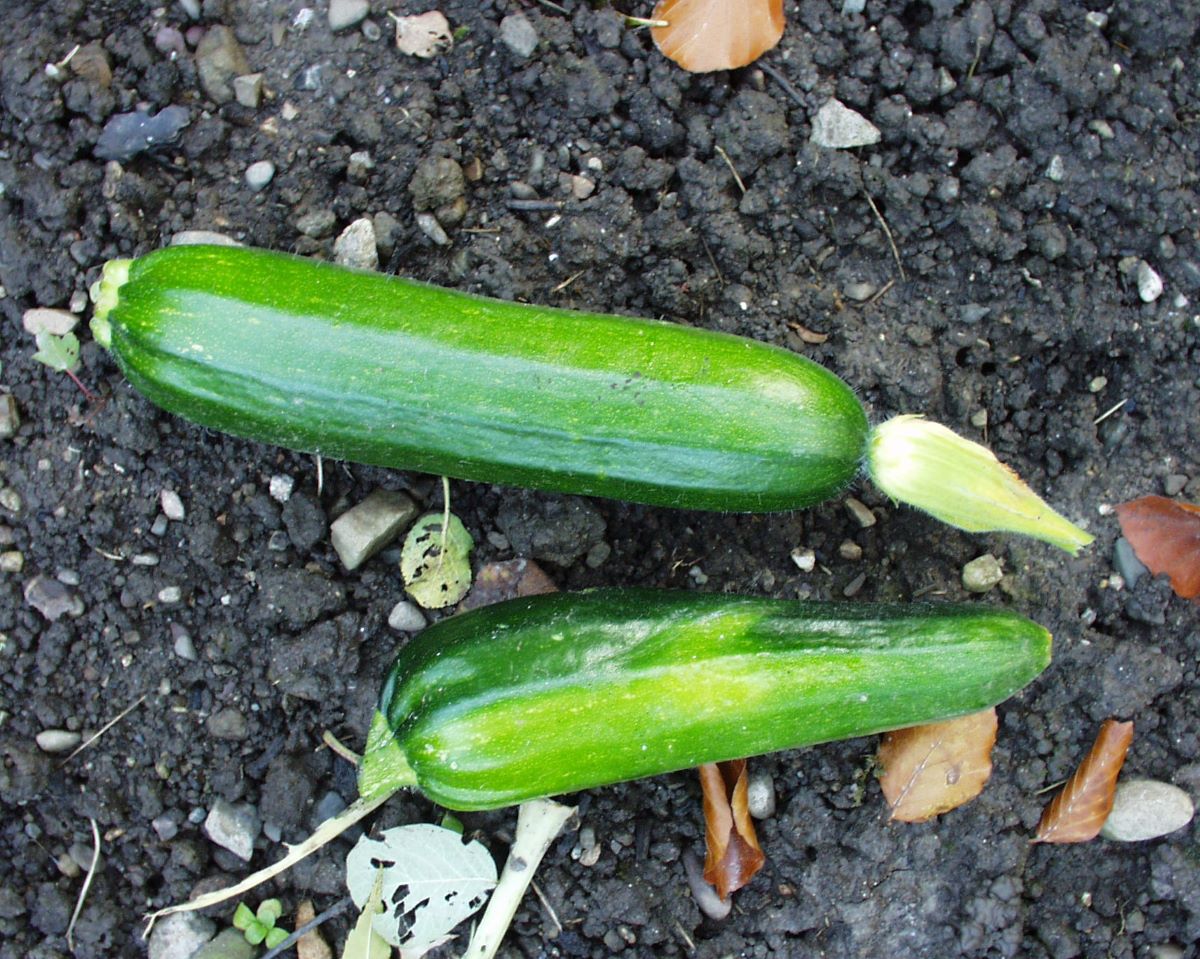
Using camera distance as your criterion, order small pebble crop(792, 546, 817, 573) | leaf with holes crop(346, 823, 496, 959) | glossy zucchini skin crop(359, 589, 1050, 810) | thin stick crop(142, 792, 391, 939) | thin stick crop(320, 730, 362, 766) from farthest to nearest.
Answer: small pebble crop(792, 546, 817, 573), thin stick crop(320, 730, 362, 766), leaf with holes crop(346, 823, 496, 959), thin stick crop(142, 792, 391, 939), glossy zucchini skin crop(359, 589, 1050, 810)

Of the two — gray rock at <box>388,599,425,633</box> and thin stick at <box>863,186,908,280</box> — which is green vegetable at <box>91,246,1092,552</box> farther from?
thin stick at <box>863,186,908,280</box>

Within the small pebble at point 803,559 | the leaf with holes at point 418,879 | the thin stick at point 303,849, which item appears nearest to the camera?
the thin stick at point 303,849

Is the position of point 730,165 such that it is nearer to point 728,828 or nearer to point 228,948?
point 728,828

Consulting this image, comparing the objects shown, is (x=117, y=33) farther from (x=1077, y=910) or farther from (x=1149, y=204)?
(x=1077, y=910)

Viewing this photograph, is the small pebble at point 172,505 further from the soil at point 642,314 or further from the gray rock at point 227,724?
the gray rock at point 227,724

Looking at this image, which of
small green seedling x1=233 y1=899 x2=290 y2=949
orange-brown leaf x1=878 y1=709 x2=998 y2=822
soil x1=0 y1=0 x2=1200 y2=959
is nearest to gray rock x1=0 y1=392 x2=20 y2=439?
soil x1=0 y1=0 x2=1200 y2=959

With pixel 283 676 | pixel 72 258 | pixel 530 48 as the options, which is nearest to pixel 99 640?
pixel 283 676

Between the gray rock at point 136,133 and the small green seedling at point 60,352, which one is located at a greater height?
the gray rock at point 136,133

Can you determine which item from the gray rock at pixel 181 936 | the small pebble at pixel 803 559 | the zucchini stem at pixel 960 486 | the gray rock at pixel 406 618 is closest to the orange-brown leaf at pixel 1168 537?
the zucchini stem at pixel 960 486
